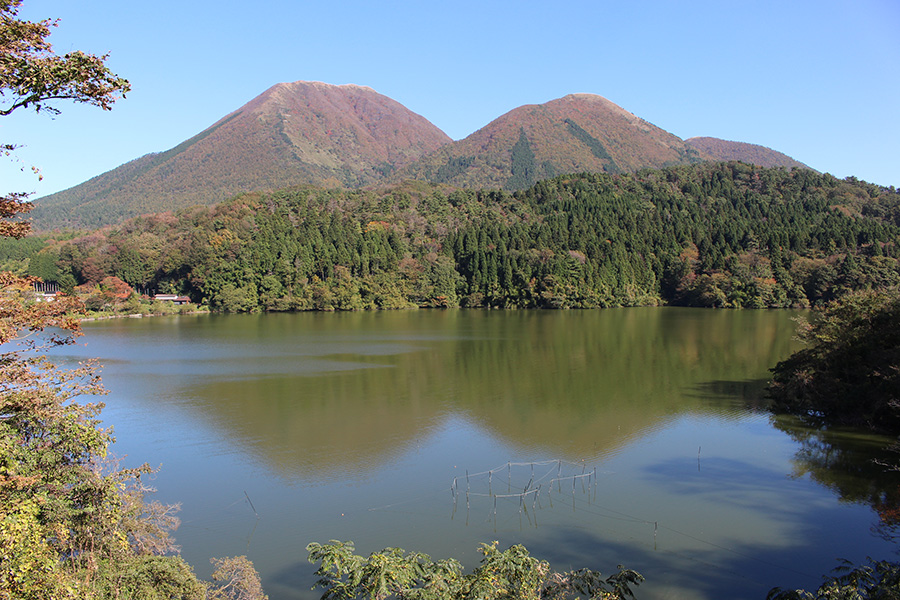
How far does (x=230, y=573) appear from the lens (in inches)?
364

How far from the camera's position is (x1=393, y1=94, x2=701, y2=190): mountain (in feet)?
548

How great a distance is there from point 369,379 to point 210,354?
12.6 m

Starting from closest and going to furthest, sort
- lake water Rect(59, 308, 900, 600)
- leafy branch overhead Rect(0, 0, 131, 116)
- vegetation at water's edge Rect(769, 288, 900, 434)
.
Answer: leafy branch overhead Rect(0, 0, 131, 116)
lake water Rect(59, 308, 900, 600)
vegetation at water's edge Rect(769, 288, 900, 434)

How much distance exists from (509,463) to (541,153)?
166 metres

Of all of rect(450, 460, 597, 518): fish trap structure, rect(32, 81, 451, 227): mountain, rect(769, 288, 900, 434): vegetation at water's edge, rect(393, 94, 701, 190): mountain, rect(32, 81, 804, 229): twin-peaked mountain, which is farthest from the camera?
rect(393, 94, 701, 190): mountain

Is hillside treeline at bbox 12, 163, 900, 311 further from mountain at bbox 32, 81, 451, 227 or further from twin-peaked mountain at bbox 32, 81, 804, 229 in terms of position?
twin-peaked mountain at bbox 32, 81, 804, 229

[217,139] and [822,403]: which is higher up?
[217,139]

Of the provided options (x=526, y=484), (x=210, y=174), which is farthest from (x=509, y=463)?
(x=210, y=174)

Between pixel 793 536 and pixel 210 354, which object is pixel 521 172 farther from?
pixel 793 536

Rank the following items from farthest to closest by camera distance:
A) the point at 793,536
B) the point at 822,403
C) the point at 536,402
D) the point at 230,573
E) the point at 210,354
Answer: the point at 210,354, the point at 536,402, the point at 822,403, the point at 793,536, the point at 230,573

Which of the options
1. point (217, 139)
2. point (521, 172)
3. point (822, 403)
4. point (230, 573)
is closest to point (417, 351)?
point (822, 403)

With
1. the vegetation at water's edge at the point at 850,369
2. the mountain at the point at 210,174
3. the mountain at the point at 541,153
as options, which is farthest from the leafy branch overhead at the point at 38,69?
the mountain at the point at 541,153

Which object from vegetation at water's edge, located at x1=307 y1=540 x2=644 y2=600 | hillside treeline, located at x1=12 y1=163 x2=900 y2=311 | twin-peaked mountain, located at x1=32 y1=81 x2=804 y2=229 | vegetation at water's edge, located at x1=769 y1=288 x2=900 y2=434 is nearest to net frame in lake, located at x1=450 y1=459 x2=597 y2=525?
vegetation at water's edge, located at x1=307 y1=540 x2=644 y2=600

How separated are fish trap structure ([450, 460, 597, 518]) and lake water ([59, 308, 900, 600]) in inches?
2.4
